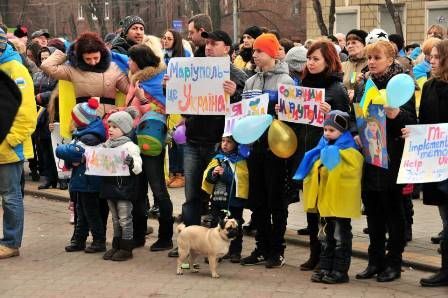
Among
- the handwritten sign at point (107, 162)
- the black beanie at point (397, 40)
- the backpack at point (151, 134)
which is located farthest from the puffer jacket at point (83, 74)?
the black beanie at point (397, 40)

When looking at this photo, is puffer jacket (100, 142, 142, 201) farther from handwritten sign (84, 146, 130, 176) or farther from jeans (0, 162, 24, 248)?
jeans (0, 162, 24, 248)

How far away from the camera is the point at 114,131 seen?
8375 millimetres

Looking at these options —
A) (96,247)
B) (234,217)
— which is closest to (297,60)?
(234,217)

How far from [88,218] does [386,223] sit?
9.76ft

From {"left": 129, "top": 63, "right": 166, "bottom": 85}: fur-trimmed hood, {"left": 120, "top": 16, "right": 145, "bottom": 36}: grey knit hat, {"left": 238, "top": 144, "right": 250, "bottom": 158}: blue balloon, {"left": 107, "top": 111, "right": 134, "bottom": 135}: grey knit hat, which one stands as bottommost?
{"left": 238, "top": 144, "right": 250, "bottom": 158}: blue balloon

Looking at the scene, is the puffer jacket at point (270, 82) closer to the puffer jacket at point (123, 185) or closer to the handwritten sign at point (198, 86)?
the handwritten sign at point (198, 86)

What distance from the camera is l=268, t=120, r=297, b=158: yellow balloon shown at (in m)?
7.58

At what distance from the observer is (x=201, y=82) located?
27.2ft

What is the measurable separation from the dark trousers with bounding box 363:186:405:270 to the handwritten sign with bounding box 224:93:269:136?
118cm

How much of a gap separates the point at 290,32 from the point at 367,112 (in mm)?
48224

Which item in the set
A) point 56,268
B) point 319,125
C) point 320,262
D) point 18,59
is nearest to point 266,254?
point 320,262

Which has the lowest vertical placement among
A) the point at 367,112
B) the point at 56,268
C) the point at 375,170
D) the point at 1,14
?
the point at 56,268

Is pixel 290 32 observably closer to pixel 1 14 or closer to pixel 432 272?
pixel 1 14

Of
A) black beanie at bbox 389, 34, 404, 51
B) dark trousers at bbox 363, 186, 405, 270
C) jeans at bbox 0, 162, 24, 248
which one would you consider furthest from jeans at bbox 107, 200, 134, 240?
black beanie at bbox 389, 34, 404, 51
